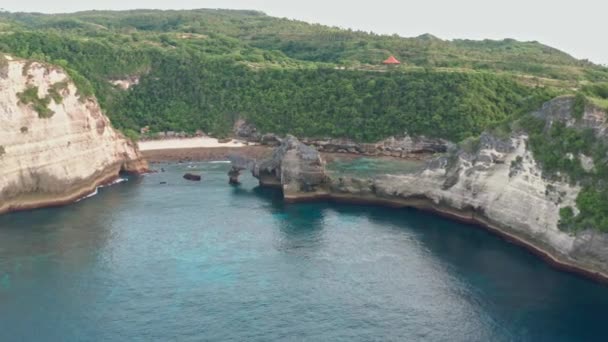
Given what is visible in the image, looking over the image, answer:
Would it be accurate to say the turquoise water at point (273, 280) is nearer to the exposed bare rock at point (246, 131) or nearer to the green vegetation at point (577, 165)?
the green vegetation at point (577, 165)

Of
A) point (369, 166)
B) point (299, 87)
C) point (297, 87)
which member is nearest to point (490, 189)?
point (369, 166)

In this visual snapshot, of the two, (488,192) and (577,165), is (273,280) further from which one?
(577,165)

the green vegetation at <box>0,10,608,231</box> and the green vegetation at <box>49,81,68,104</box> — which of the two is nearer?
the green vegetation at <box>49,81,68,104</box>

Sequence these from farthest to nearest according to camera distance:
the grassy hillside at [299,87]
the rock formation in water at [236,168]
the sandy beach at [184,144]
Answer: the sandy beach at [184,144], the grassy hillside at [299,87], the rock formation in water at [236,168]

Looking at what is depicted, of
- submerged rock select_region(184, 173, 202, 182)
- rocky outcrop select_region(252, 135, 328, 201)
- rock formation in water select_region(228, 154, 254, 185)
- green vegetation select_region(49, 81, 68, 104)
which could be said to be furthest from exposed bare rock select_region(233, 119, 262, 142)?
green vegetation select_region(49, 81, 68, 104)

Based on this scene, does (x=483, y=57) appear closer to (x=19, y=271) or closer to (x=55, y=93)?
(x=55, y=93)

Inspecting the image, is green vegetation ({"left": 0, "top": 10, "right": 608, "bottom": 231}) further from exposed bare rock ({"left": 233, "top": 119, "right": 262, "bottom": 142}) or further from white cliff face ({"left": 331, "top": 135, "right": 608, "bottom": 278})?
white cliff face ({"left": 331, "top": 135, "right": 608, "bottom": 278})

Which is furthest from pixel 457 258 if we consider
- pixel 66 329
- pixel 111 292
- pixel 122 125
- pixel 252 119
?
pixel 122 125

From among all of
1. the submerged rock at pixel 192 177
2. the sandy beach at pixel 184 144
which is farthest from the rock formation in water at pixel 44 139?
the sandy beach at pixel 184 144
